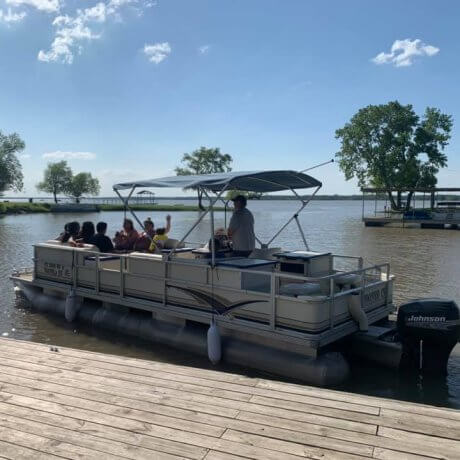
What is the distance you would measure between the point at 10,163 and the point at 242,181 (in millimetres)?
71980

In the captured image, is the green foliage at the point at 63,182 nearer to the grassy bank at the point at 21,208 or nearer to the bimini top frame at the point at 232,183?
the grassy bank at the point at 21,208

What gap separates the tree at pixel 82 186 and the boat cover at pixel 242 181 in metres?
94.4

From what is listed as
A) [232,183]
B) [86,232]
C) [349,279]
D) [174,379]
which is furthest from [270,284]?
[86,232]

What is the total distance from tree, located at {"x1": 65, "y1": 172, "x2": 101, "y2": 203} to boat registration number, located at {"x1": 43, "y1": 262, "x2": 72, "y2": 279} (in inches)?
3623

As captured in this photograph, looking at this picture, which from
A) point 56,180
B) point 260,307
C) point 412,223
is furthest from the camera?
point 56,180

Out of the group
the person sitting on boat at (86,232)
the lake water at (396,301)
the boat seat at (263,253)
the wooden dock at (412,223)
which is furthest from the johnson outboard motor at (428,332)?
the wooden dock at (412,223)

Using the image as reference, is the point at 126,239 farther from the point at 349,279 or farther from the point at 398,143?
the point at 398,143

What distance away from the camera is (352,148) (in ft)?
189

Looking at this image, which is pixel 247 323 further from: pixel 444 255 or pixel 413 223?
pixel 413 223

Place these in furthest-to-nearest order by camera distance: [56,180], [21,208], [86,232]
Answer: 1. [56,180]
2. [21,208]
3. [86,232]

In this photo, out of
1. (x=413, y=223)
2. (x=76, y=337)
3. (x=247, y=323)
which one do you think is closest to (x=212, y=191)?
(x=247, y=323)

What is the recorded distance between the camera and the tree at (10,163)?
7031 centimetres

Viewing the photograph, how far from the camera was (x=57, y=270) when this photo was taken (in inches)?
404

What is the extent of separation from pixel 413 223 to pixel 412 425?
39519 millimetres
